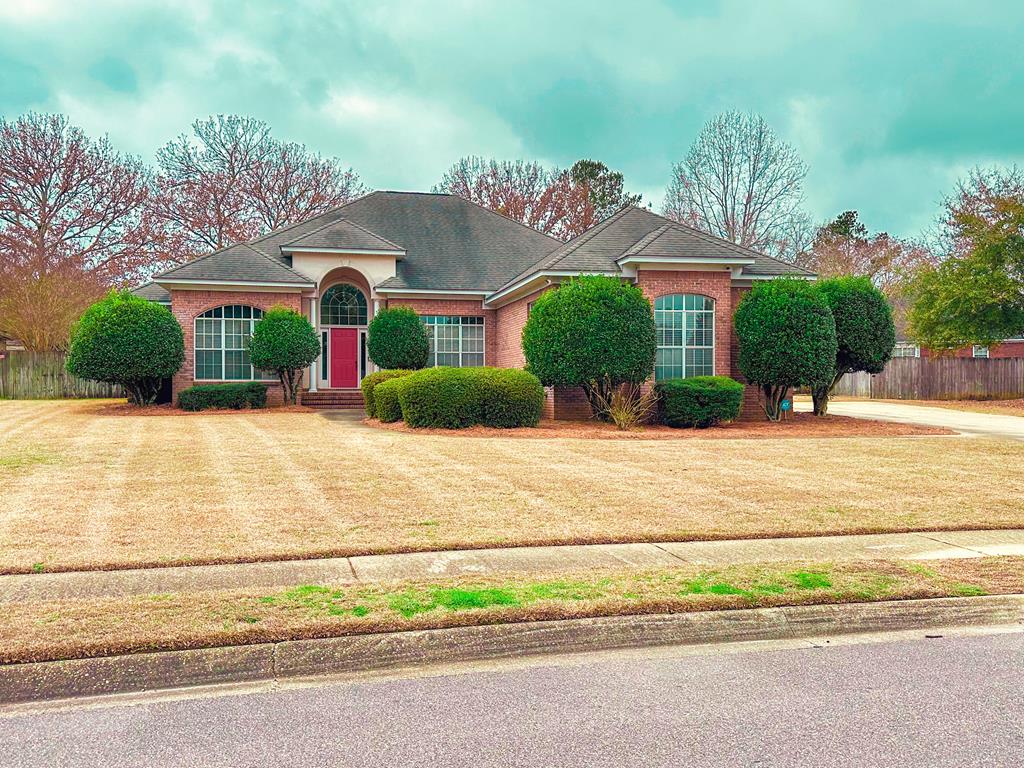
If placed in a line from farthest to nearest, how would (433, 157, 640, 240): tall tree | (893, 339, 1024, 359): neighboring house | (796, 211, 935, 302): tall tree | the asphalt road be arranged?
(796, 211, 935, 302): tall tree → (433, 157, 640, 240): tall tree → (893, 339, 1024, 359): neighboring house → the asphalt road

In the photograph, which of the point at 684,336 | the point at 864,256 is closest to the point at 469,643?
the point at 684,336

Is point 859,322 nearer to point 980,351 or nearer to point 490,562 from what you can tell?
point 490,562

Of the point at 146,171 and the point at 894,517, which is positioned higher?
the point at 146,171

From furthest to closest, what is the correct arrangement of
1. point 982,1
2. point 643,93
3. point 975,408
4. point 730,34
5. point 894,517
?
point 975,408
point 643,93
point 730,34
point 982,1
point 894,517

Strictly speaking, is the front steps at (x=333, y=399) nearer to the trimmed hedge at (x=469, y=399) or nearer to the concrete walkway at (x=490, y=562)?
the trimmed hedge at (x=469, y=399)

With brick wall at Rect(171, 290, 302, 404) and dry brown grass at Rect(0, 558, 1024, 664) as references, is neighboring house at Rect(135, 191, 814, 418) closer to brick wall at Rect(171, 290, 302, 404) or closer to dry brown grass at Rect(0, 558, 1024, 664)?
brick wall at Rect(171, 290, 302, 404)

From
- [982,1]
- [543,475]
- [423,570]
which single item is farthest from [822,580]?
[982,1]

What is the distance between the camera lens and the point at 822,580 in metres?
5.76

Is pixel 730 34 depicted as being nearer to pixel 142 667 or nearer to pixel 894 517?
pixel 894 517

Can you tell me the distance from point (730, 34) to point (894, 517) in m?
11.7

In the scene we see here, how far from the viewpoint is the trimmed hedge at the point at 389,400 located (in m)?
18.5

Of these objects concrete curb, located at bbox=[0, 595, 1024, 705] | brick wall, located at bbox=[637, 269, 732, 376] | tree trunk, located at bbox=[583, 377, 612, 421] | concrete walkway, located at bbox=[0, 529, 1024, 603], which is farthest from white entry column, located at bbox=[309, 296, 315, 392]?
concrete curb, located at bbox=[0, 595, 1024, 705]

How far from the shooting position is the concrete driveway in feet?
62.8

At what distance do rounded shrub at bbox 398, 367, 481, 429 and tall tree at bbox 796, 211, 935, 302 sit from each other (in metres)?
36.5
